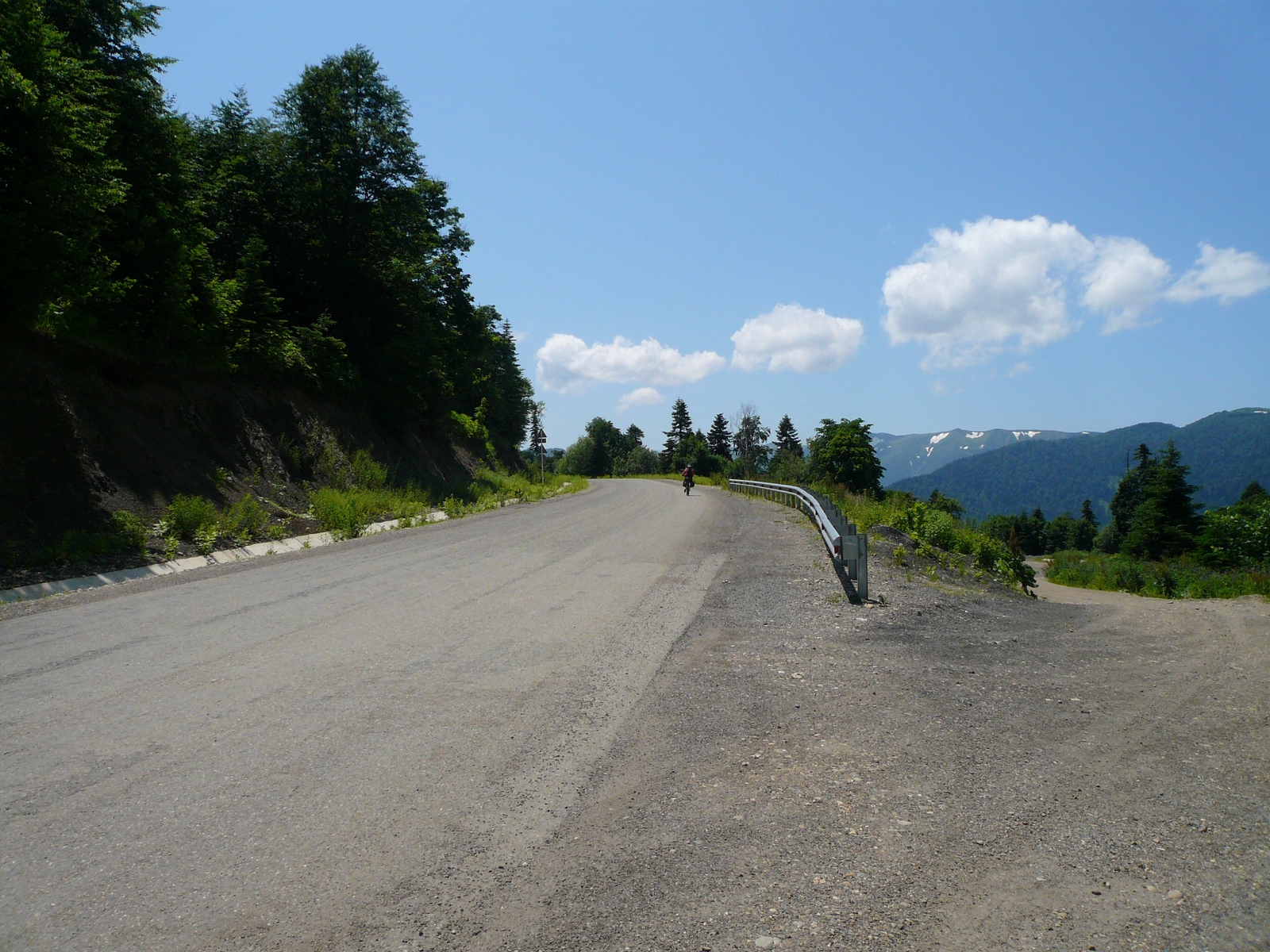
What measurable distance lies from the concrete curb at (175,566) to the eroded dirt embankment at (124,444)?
38 centimetres

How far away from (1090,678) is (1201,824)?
2790mm

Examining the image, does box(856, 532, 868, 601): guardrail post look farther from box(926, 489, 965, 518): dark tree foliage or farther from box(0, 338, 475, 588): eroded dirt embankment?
box(0, 338, 475, 588): eroded dirt embankment

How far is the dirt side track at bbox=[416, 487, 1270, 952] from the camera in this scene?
109 inches

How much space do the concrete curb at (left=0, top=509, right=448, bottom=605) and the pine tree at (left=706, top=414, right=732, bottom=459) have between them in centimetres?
10796

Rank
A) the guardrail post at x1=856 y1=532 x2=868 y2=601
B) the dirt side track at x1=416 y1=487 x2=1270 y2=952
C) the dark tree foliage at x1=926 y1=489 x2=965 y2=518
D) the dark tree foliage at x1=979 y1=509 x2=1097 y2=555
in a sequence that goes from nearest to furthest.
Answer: the dirt side track at x1=416 y1=487 x2=1270 y2=952 → the guardrail post at x1=856 y1=532 x2=868 y2=601 → the dark tree foliage at x1=926 y1=489 x2=965 y2=518 → the dark tree foliage at x1=979 y1=509 x2=1097 y2=555

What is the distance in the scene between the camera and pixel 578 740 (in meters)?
4.55

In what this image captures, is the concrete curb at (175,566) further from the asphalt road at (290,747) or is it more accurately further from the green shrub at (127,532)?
the asphalt road at (290,747)

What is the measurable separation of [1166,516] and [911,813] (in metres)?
82.9

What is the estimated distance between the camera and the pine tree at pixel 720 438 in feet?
406

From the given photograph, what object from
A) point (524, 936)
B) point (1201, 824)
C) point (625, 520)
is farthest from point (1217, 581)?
point (524, 936)

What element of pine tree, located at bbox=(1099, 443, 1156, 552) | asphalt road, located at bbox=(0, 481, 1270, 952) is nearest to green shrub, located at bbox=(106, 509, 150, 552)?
asphalt road, located at bbox=(0, 481, 1270, 952)

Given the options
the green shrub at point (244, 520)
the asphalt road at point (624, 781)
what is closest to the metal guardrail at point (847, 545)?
the asphalt road at point (624, 781)

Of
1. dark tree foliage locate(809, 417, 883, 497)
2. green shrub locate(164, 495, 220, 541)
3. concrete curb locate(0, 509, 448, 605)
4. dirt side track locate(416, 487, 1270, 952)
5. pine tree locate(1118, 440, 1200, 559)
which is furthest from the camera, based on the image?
pine tree locate(1118, 440, 1200, 559)

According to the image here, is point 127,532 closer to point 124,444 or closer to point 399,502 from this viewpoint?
point 124,444
